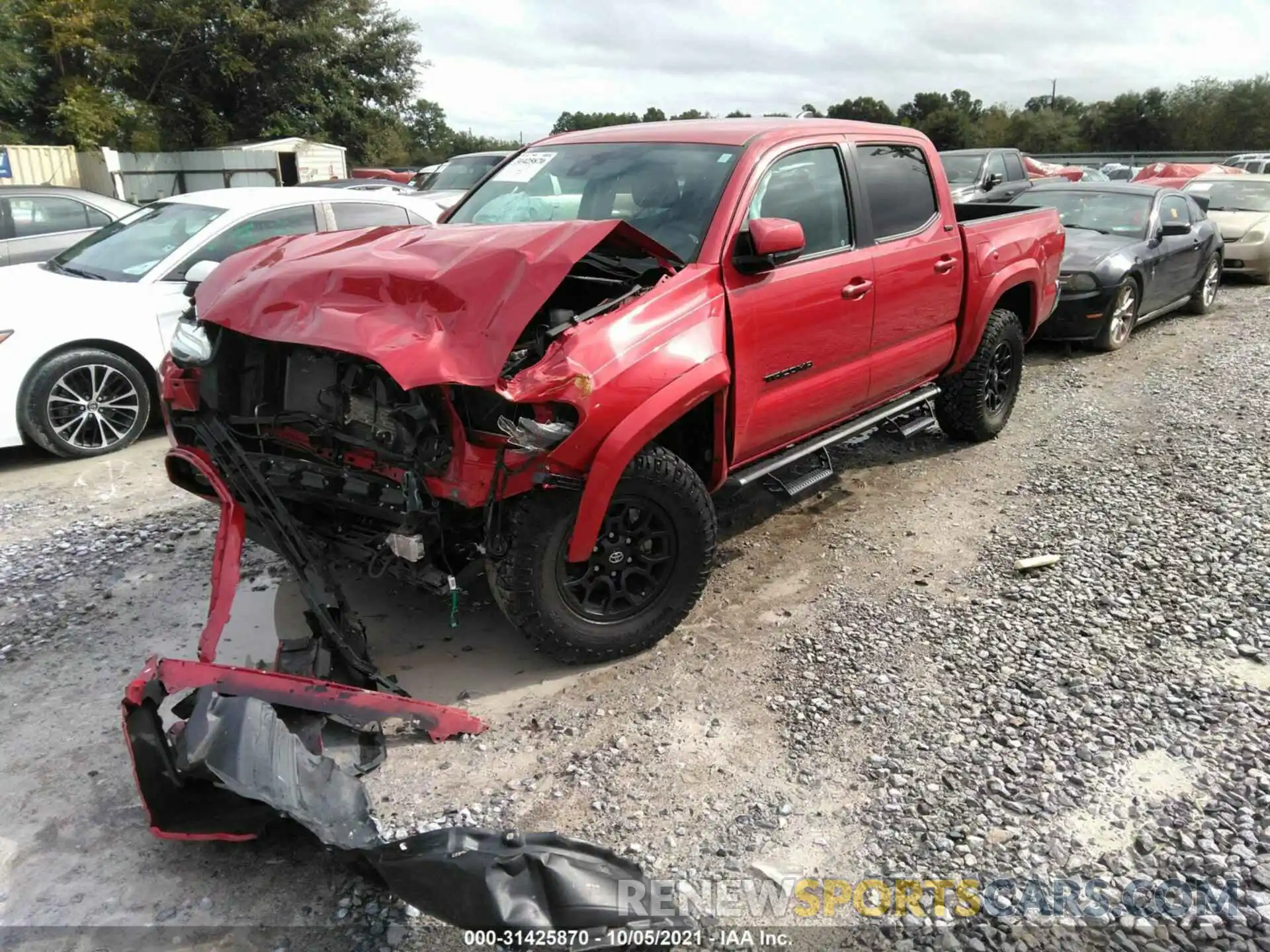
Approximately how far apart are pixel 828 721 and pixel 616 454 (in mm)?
1264

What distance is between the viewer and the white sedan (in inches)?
233

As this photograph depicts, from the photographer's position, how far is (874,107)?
Answer: 174 feet

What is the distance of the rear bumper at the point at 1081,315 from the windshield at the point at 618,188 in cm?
600

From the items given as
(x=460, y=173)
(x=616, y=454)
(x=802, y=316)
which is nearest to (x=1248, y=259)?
(x=460, y=173)

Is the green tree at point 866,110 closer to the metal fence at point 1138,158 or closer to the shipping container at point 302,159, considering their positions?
the metal fence at point 1138,158

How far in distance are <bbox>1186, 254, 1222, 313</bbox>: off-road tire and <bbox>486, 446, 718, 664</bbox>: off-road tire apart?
9994mm

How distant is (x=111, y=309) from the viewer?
6191 millimetres

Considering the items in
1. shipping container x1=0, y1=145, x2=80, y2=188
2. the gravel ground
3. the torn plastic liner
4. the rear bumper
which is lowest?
the gravel ground

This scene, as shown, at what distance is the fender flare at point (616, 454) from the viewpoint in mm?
3291

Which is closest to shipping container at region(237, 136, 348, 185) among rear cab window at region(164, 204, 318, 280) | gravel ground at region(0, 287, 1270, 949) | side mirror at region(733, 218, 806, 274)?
rear cab window at region(164, 204, 318, 280)

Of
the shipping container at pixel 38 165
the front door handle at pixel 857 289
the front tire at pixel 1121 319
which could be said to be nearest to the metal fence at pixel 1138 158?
the front tire at pixel 1121 319

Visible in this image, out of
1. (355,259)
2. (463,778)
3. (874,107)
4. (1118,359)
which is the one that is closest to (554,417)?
(355,259)

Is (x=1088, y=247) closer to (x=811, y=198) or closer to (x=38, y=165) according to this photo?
(x=811, y=198)

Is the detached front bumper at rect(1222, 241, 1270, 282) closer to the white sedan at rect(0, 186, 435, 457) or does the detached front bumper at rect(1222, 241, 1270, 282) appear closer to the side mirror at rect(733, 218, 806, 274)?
the side mirror at rect(733, 218, 806, 274)
